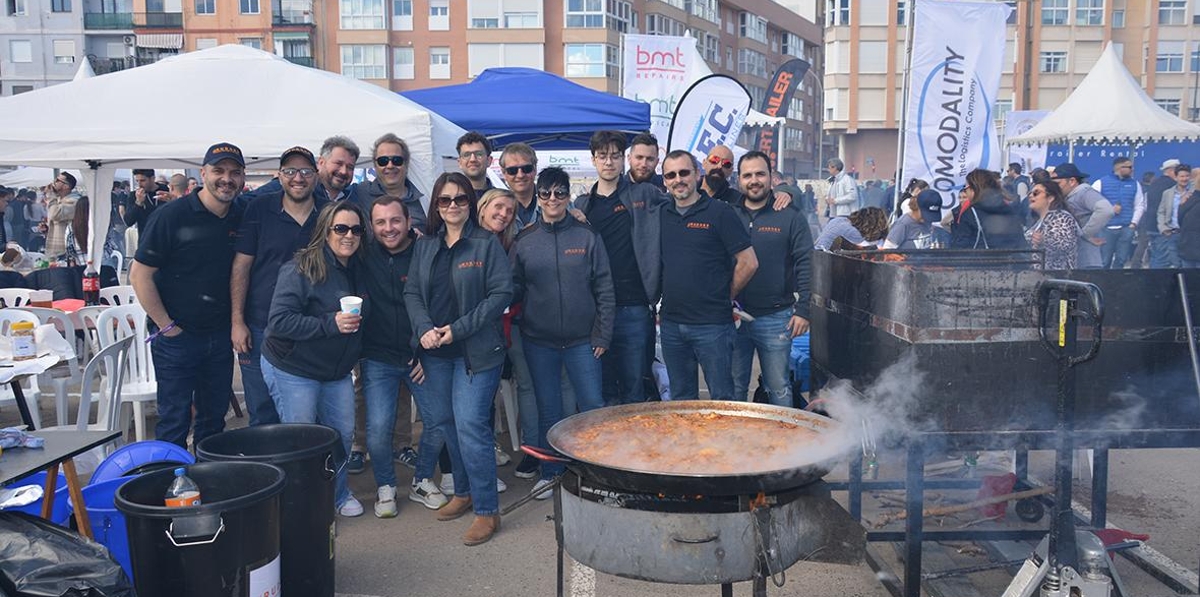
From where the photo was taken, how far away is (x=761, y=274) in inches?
224

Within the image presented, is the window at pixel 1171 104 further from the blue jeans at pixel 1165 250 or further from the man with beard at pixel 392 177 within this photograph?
the man with beard at pixel 392 177

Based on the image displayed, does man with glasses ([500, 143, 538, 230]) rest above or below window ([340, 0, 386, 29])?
below

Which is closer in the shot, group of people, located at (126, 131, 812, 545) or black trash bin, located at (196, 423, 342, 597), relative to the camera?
black trash bin, located at (196, 423, 342, 597)

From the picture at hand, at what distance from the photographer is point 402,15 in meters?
52.9

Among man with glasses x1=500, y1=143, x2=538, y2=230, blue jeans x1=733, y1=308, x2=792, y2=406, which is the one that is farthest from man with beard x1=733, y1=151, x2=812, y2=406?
man with glasses x1=500, y1=143, x2=538, y2=230

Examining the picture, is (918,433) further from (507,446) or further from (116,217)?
(116,217)

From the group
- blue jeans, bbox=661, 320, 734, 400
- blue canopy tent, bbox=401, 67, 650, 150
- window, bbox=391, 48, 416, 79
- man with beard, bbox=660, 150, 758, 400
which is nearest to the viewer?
man with beard, bbox=660, 150, 758, 400

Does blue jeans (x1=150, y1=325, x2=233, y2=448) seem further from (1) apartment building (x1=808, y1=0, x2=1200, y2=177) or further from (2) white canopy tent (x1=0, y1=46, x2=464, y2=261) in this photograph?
(1) apartment building (x1=808, y1=0, x2=1200, y2=177)

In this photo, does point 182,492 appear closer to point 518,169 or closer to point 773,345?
point 518,169

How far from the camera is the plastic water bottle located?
3.28 meters

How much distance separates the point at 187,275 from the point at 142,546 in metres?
2.36

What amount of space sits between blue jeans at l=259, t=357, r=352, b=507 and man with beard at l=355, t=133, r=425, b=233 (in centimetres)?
126

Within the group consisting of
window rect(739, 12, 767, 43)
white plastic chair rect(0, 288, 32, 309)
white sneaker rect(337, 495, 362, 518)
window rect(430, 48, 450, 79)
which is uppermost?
window rect(739, 12, 767, 43)

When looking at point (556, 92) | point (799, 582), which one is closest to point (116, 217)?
point (556, 92)
